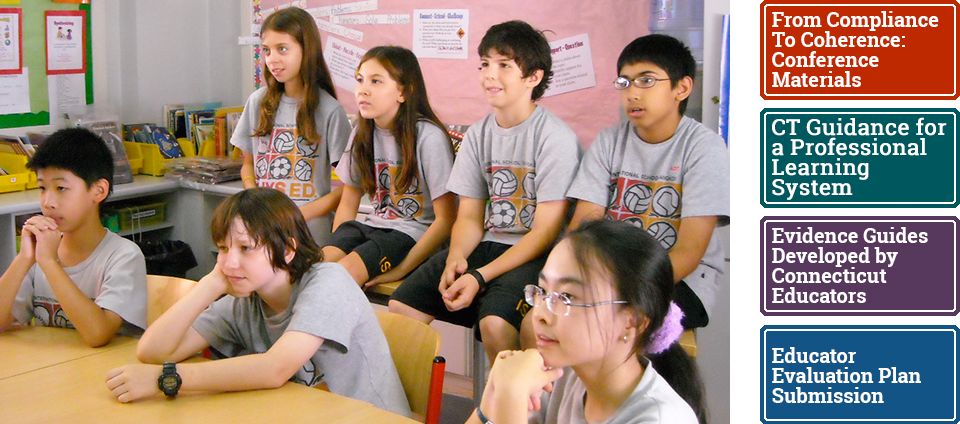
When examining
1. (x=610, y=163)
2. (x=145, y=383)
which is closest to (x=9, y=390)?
(x=145, y=383)

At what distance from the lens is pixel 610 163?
7.62ft

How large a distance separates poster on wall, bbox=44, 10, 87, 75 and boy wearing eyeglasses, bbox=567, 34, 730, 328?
2.51 metres

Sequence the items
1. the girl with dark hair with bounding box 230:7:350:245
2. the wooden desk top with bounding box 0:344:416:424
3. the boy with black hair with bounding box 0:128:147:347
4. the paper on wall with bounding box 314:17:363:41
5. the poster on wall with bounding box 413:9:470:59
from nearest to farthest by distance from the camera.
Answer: the wooden desk top with bounding box 0:344:416:424 < the boy with black hair with bounding box 0:128:147:347 < the girl with dark hair with bounding box 230:7:350:245 < the poster on wall with bounding box 413:9:470:59 < the paper on wall with bounding box 314:17:363:41

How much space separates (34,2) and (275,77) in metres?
1.34

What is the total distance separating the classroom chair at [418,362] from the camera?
5.51ft

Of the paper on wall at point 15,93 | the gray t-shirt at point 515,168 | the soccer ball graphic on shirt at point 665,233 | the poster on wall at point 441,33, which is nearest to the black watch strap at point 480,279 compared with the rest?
the gray t-shirt at point 515,168

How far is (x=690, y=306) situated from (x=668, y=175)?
12.8 inches

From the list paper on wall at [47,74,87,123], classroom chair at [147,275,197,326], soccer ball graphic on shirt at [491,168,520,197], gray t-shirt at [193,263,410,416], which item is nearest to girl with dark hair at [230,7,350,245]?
soccer ball graphic on shirt at [491,168,520,197]

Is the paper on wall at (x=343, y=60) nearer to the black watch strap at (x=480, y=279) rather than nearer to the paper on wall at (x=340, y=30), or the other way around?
the paper on wall at (x=340, y=30)

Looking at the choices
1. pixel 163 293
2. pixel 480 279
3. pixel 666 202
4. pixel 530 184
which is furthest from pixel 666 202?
pixel 163 293

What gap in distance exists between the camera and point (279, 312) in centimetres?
179

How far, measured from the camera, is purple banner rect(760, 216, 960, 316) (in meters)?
1.63

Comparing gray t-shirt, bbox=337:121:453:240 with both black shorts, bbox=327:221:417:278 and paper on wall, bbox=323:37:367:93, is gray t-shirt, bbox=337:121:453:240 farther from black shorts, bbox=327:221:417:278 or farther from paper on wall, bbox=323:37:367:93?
paper on wall, bbox=323:37:367:93

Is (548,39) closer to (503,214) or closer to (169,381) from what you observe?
(503,214)
